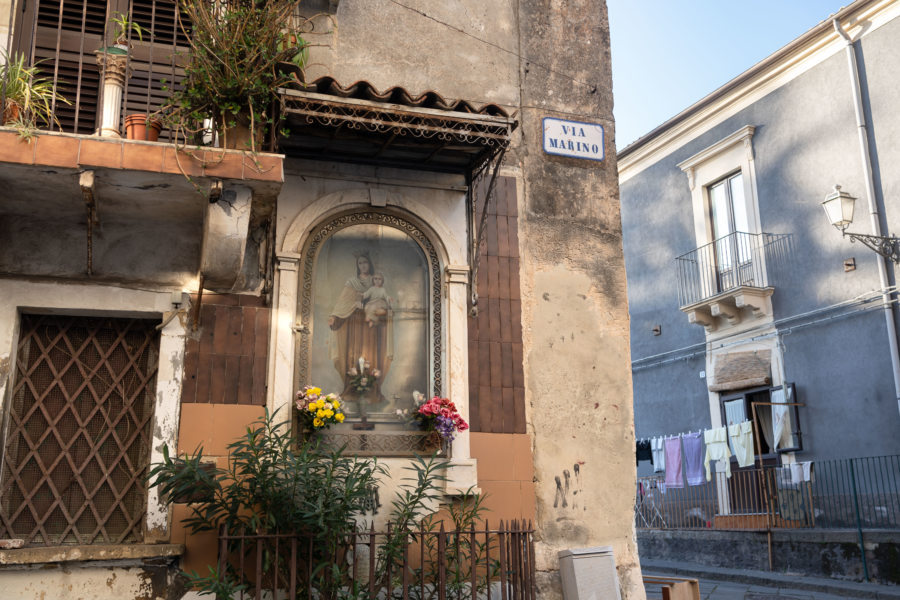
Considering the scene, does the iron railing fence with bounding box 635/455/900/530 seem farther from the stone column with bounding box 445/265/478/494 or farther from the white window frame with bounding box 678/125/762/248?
the stone column with bounding box 445/265/478/494

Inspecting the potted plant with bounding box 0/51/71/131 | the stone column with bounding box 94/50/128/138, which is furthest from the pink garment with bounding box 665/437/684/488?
the potted plant with bounding box 0/51/71/131

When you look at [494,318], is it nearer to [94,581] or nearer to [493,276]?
[493,276]

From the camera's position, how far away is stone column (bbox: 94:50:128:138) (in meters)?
5.91

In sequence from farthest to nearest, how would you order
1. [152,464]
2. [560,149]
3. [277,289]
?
1. [560,149]
2. [277,289]
3. [152,464]

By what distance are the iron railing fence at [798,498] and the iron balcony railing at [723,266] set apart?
12.2ft

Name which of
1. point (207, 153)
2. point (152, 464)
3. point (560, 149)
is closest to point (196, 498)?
point (152, 464)

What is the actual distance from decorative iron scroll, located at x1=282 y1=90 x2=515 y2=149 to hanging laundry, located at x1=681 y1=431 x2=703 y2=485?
12214 mm

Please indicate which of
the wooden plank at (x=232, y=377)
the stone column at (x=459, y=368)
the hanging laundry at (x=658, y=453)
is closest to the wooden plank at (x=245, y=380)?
the wooden plank at (x=232, y=377)

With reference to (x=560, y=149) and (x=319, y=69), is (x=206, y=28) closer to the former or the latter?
(x=319, y=69)

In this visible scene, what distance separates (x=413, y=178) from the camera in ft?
24.2

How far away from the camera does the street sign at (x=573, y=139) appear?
7965mm

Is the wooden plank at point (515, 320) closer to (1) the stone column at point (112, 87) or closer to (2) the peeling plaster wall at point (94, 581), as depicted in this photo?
(2) the peeling plaster wall at point (94, 581)

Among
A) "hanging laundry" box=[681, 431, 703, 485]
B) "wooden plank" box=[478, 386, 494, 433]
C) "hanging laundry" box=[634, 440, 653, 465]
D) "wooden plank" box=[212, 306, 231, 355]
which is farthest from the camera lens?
"hanging laundry" box=[634, 440, 653, 465]

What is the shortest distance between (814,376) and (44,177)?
45.6 ft
